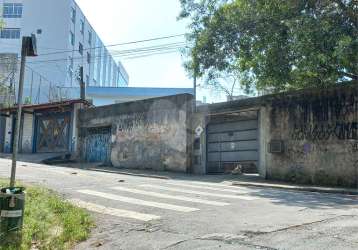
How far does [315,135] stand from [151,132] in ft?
29.6

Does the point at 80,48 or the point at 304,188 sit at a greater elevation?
the point at 80,48

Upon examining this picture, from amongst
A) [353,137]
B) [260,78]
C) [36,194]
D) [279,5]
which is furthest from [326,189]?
[36,194]

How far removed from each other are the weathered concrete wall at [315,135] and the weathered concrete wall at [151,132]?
14.8ft

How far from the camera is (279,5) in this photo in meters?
16.6

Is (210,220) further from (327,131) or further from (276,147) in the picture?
(276,147)

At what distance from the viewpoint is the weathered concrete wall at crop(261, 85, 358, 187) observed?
52.0 feet

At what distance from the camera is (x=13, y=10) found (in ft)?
175

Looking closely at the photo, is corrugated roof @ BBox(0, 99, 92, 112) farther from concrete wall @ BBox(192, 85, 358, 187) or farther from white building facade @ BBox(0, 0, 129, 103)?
white building facade @ BBox(0, 0, 129, 103)

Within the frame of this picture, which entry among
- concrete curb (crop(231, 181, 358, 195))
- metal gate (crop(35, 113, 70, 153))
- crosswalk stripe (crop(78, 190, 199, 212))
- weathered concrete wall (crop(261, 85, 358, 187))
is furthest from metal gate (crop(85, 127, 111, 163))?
crosswalk stripe (crop(78, 190, 199, 212))

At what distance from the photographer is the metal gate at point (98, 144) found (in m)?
26.4

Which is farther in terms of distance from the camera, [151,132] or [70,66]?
[70,66]

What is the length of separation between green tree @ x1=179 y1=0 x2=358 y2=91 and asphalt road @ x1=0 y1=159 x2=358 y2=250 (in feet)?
18.3

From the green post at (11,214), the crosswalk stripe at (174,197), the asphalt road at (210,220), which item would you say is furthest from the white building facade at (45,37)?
the green post at (11,214)

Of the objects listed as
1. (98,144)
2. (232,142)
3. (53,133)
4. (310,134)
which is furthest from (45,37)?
(310,134)
